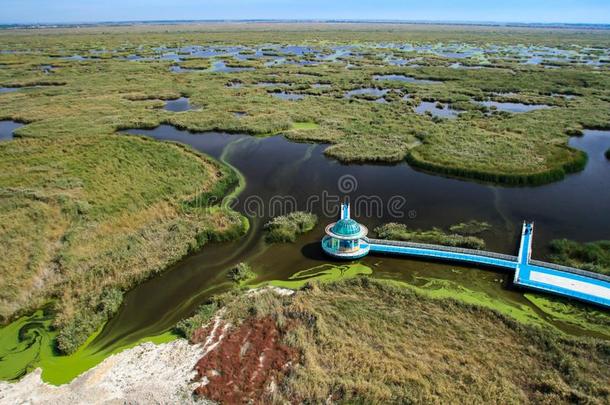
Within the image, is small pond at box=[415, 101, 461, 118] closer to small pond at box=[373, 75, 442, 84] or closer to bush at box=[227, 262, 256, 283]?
small pond at box=[373, 75, 442, 84]

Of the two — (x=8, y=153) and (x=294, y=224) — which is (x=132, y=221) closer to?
(x=294, y=224)

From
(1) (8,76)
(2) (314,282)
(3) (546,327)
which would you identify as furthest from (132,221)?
(1) (8,76)

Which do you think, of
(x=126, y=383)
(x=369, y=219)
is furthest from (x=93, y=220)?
(x=369, y=219)

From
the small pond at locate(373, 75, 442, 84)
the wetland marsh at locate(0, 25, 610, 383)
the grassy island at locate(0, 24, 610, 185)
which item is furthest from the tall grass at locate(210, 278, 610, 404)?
the small pond at locate(373, 75, 442, 84)

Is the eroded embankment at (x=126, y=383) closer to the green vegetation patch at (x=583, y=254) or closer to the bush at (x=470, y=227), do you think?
the bush at (x=470, y=227)

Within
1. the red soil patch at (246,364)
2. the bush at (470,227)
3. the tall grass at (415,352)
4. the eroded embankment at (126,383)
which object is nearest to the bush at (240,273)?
the tall grass at (415,352)

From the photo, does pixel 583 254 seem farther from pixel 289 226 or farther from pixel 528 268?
pixel 289 226
